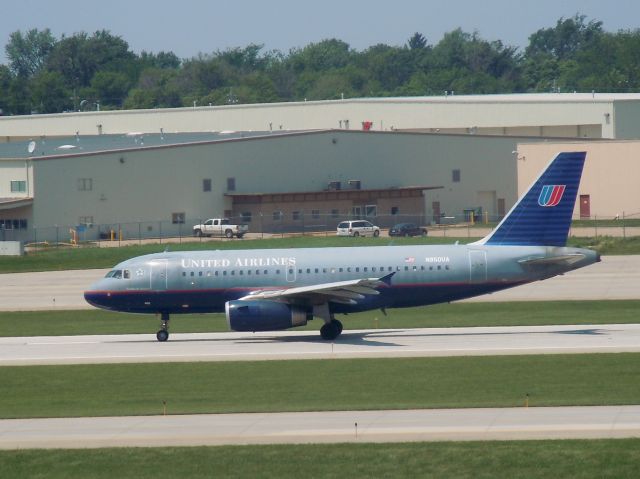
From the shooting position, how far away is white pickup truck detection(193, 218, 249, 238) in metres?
93.4

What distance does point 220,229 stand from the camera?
9425 cm

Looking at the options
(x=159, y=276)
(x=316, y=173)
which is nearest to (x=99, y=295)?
(x=159, y=276)

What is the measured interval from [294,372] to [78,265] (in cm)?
4369

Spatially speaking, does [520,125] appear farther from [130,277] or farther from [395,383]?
[395,383]

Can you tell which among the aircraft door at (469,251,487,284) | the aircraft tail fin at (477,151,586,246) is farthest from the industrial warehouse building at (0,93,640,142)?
the aircraft door at (469,251,487,284)

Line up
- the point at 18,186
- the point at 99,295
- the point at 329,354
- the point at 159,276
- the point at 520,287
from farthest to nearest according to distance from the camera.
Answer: the point at 18,186
the point at 520,287
the point at 99,295
the point at 159,276
the point at 329,354

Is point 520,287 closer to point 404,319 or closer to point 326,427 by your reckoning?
point 404,319

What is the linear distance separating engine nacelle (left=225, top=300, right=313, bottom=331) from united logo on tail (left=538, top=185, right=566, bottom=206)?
383 inches

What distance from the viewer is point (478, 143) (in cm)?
10788

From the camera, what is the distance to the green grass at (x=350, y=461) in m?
23.8

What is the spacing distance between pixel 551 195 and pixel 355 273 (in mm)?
7468

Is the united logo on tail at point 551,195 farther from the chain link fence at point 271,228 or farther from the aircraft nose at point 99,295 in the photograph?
the chain link fence at point 271,228

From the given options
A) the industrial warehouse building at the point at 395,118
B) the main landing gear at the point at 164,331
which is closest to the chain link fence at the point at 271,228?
the industrial warehouse building at the point at 395,118

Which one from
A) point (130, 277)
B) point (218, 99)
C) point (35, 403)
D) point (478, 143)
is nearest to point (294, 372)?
point (35, 403)
